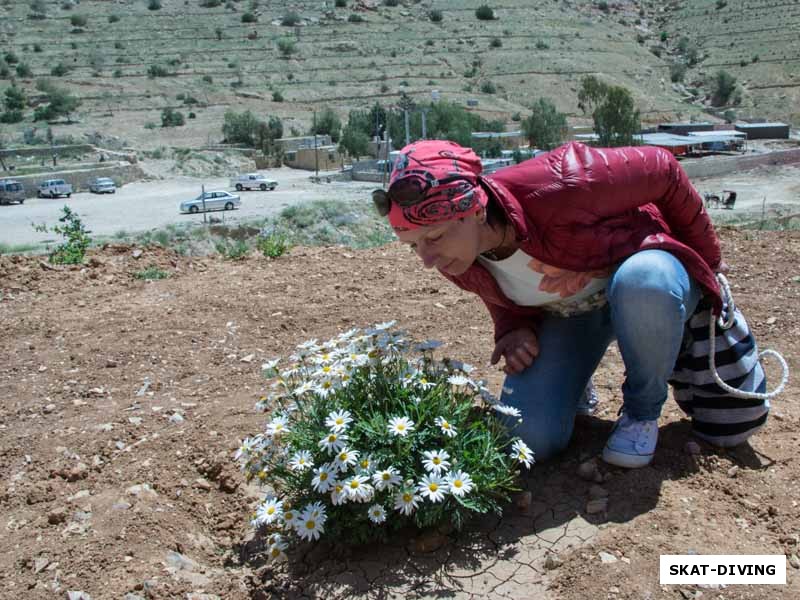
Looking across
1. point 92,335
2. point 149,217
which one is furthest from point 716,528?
point 149,217

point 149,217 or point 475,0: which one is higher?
point 475,0

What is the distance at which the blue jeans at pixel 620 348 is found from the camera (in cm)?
227

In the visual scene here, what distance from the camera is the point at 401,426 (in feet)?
6.95

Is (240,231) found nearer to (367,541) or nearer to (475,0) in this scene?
(367,541)

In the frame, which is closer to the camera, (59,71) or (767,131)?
(767,131)

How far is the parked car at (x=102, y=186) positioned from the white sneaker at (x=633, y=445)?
101ft

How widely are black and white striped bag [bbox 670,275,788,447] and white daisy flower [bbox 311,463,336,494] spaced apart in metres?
1.28

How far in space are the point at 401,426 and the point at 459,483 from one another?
0.69 ft

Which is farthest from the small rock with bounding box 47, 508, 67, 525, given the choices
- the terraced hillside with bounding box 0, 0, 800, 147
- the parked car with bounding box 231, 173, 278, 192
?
the terraced hillside with bounding box 0, 0, 800, 147

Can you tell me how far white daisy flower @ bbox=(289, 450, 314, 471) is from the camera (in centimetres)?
208

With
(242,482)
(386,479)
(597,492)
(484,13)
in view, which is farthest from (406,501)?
(484,13)

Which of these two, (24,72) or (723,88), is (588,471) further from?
(723,88)

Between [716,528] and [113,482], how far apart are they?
1.95 meters

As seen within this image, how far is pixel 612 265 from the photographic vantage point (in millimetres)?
2451
